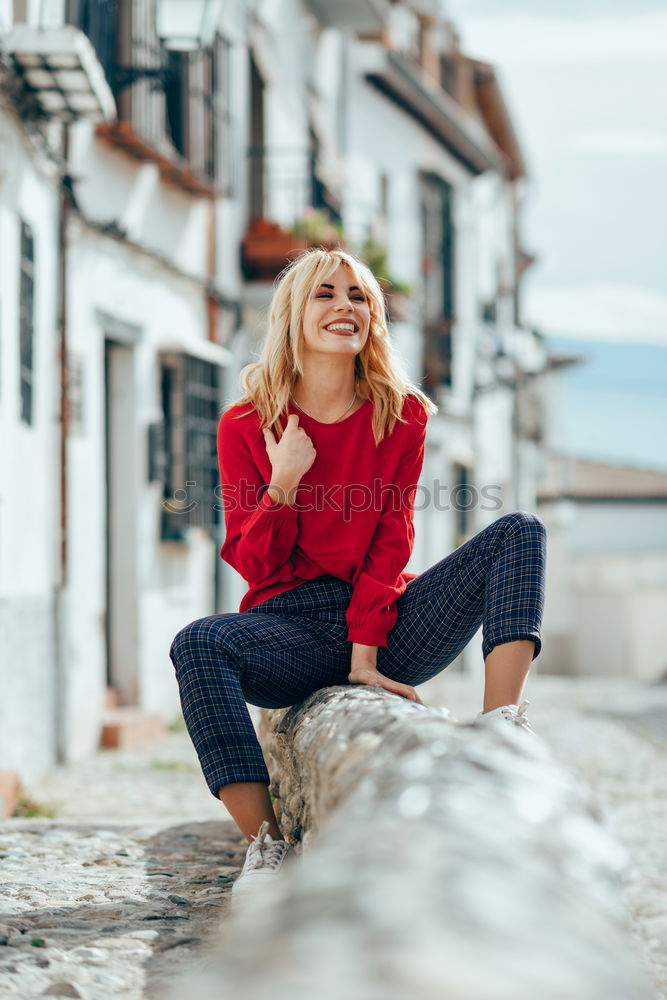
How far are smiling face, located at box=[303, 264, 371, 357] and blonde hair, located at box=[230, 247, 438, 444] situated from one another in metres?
0.02

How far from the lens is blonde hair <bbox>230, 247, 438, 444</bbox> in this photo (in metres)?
3.66

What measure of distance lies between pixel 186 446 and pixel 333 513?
21.7 feet

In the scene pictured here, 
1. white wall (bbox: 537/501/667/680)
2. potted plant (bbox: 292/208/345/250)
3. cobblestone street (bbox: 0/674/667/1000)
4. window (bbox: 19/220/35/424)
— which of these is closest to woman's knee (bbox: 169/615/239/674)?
cobblestone street (bbox: 0/674/667/1000)

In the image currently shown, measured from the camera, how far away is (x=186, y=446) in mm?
10047

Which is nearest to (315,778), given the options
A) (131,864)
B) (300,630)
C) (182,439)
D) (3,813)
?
(300,630)

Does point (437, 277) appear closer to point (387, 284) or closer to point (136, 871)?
point (387, 284)

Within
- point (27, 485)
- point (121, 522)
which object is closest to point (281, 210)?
point (121, 522)

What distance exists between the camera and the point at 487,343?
2073 centimetres

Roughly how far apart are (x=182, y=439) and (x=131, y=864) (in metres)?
6.44

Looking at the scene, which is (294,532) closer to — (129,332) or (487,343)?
(129,332)

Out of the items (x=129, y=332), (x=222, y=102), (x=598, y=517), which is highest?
(x=222, y=102)

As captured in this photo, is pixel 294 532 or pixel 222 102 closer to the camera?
pixel 294 532

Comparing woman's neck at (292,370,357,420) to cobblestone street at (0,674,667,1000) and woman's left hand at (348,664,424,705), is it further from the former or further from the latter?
cobblestone street at (0,674,667,1000)

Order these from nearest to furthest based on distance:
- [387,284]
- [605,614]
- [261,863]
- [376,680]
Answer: [261,863] < [376,680] < [387,284] < [605,614]
